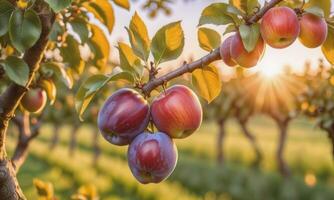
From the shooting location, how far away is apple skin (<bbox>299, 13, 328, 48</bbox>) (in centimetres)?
132

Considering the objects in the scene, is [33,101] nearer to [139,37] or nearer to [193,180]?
[139,37]

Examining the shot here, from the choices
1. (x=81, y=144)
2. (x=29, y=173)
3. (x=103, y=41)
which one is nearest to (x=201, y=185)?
(x=29, y=173)

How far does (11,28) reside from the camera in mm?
1515

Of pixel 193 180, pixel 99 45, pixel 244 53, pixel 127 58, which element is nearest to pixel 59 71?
pixel 99 45

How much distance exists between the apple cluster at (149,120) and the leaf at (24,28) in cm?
31

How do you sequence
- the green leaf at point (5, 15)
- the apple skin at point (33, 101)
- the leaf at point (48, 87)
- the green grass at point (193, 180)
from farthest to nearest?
the green grass at point (193, 180) → the leaf at point (48, 87) → the apple skin at point (33, 101) → the green leaf at point (5, 15)

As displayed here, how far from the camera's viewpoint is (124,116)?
4.51 feet

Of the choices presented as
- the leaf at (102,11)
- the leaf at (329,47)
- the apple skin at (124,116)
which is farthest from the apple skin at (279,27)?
the leaf at (102,11)

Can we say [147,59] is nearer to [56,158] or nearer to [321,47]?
[321,47]

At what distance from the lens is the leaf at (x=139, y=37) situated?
1.47m

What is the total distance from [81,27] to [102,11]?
115 millimetres

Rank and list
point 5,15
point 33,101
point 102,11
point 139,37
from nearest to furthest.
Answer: point 139,37
point 5,15
point 33,101
point 102,11

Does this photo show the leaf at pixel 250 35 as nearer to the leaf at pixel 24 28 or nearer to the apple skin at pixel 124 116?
the apple skin at pixel 124 116

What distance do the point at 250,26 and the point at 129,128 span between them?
411mm
